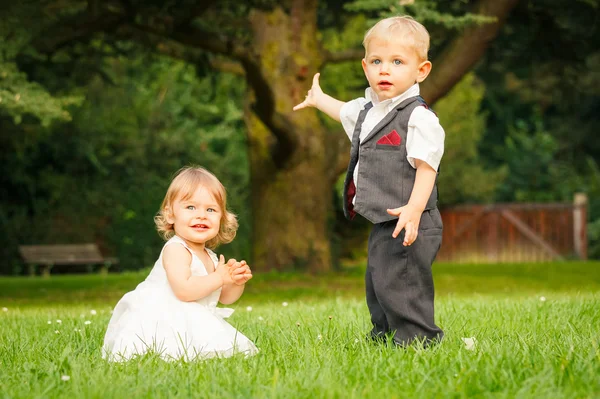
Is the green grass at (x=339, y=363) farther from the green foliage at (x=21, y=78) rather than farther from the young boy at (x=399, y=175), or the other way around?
the green foliage at (x=21, y=78)

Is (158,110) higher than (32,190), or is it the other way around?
(158,110)

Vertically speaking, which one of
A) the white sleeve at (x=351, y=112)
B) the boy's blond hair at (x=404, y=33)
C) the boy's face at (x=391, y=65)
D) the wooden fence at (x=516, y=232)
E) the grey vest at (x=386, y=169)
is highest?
the boy's blond hair at (x=404, y=33)

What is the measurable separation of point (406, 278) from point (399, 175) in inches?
20.2

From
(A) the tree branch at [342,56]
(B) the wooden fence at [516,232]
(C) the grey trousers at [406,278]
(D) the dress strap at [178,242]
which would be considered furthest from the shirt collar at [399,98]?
(B) the wooden fence at [516,232]

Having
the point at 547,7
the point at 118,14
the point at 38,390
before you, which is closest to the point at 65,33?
the point at 118,14

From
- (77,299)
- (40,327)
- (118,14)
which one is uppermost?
(118,14)

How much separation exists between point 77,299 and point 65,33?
3753 mm

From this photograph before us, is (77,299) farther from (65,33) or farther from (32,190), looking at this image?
(32,190)

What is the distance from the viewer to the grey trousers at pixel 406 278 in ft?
14.3

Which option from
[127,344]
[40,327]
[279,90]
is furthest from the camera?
[279,90]

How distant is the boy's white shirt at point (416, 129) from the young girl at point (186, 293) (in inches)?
30.8

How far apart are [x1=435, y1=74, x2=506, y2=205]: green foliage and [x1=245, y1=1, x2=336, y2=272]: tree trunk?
38.1 ft

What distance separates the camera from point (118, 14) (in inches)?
459

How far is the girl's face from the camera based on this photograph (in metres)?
4.43
